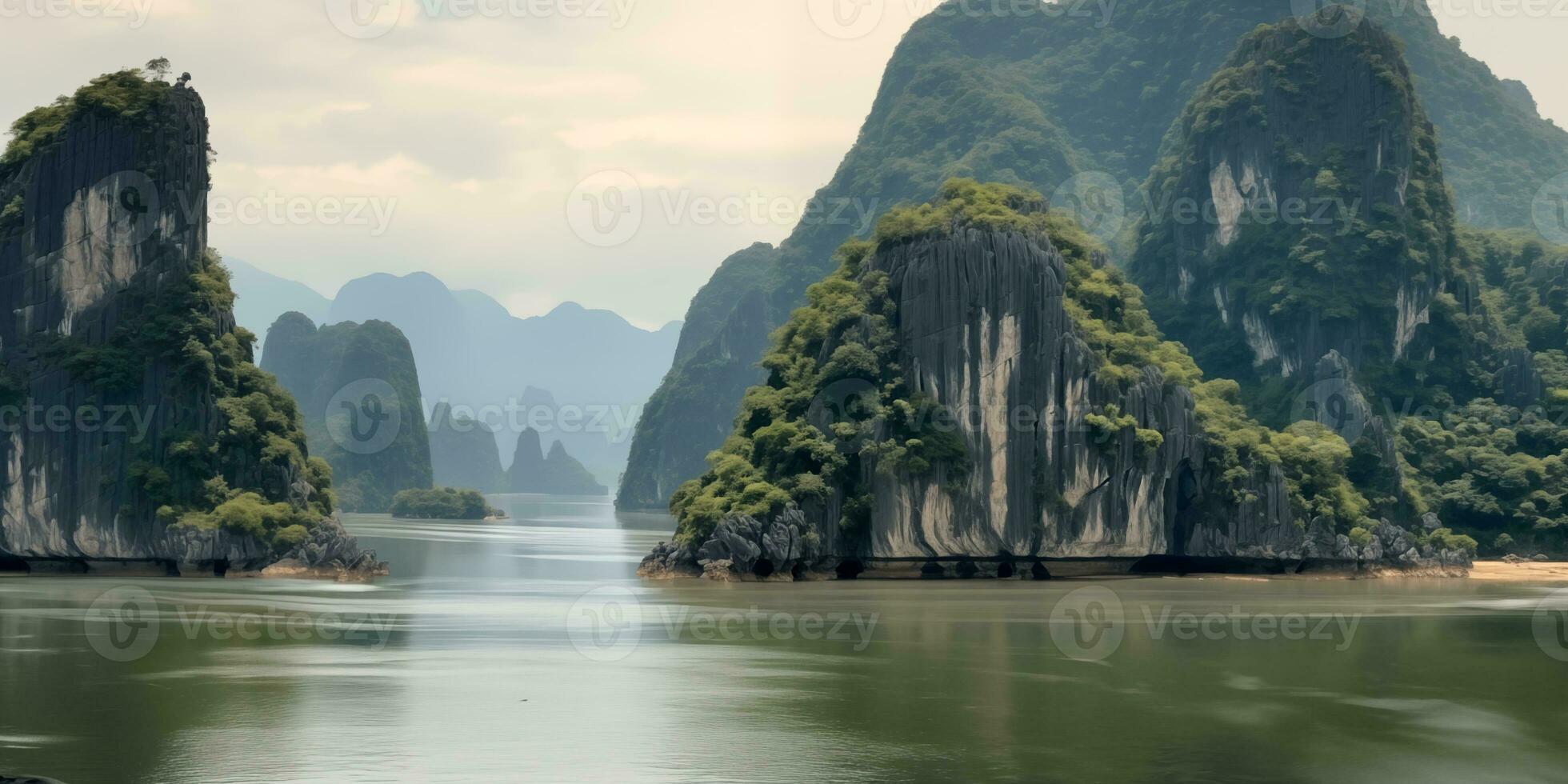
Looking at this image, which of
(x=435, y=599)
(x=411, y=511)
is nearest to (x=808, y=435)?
(x=435, y=599)

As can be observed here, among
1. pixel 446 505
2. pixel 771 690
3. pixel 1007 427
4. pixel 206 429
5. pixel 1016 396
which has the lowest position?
pixel 771 690

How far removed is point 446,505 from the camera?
186500 millimetres

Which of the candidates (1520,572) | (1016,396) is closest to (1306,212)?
(1520,572)

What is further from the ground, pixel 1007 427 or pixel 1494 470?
pixel 1007 427

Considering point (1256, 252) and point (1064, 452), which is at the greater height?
point (1256, 252)

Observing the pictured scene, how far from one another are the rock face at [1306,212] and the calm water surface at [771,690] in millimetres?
53808

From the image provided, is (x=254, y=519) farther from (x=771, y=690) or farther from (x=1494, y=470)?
(x=1494, y=470)

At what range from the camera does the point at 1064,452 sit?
254 feet

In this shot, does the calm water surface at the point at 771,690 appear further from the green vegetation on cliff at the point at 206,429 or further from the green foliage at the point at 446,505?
the green foliage at the point at 446,505

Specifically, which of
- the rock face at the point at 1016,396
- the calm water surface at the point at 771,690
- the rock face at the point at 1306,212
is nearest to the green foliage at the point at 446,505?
the rock face at the point at 1306,212

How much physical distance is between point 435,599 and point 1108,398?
33564mm

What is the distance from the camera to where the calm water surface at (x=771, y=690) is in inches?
991

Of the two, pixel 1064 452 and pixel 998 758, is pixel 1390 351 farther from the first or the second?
pixel 998 758

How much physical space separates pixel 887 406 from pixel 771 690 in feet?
140
